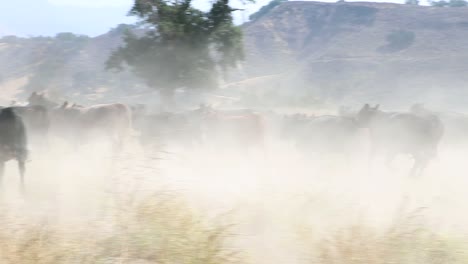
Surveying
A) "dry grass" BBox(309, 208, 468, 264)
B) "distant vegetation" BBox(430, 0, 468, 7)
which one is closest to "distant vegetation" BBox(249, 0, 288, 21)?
"distant vegetation" BBox(430, 0, 468, 7)

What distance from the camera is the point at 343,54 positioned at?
9188 cm

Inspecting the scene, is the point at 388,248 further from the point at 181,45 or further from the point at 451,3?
the point at 451,3

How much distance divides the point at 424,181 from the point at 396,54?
256 ft

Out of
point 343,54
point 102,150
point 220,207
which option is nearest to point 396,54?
point 343,54

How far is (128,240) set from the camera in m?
6.32

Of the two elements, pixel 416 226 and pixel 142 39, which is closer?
pixel 416 226

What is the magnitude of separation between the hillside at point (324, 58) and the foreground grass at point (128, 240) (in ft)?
144

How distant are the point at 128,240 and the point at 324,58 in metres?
86.5

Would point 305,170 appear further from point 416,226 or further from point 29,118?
point 416,226

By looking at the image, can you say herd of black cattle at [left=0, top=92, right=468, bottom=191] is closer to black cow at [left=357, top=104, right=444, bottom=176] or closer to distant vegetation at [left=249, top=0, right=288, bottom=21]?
black cow at [left=357, top=104, right=444, bottom=176]

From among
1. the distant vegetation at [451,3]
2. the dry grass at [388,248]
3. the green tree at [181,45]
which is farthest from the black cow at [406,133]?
the distant vegetation at [451,3]

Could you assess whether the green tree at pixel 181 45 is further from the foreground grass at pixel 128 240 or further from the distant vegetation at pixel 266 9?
the distant vegetation at pixel 266 9

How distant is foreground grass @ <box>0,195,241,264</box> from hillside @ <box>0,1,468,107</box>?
144 ft

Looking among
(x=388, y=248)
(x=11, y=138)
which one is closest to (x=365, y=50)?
(x=11, y=138)
